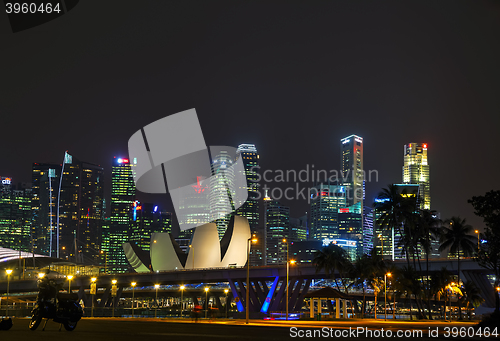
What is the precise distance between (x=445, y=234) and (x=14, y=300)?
107m

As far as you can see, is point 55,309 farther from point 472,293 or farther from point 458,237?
point 472,293

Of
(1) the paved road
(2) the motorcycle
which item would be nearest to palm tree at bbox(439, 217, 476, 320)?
(1) the paved road

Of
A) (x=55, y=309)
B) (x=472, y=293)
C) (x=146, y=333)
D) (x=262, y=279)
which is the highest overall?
(x=55, y=309)

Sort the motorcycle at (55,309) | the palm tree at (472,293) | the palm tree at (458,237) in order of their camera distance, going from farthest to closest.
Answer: the palm tree at (472,293)
the palm tree at (458,237)
the motorcycle at (55,309)

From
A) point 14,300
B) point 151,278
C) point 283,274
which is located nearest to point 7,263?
point 14,300

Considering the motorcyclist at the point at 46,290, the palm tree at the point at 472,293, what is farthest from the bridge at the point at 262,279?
the motorcyclist at the point at 46,290

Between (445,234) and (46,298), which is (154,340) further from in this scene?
(445,234)

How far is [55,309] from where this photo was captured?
2231cm

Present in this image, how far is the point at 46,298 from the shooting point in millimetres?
22562

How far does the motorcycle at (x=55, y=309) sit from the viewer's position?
72.3 ft

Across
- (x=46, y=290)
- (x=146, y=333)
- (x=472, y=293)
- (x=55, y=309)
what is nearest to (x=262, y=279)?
(x=472, y=293)

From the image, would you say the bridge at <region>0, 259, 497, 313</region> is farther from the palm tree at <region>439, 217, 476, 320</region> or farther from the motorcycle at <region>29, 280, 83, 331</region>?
the motorcycle at <region>29, 280, 83, 331</region>

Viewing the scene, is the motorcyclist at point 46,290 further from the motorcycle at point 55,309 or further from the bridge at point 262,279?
the bridge at point 262,279

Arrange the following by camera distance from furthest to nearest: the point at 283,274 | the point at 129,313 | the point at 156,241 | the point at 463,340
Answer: the point at 156,241
the point at 283,274
the point at 129,313
the point at 463,340
